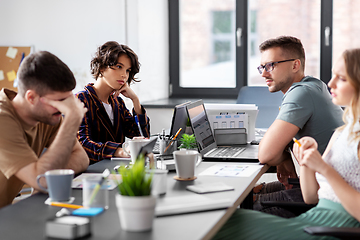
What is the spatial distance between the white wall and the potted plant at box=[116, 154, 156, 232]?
9.57 feet

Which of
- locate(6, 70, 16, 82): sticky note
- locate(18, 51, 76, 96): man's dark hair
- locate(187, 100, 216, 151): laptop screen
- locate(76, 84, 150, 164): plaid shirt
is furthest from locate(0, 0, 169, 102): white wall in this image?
locate(18, 51, 76, 96): man's dark hair

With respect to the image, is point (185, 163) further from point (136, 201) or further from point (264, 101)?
point (264, 101)

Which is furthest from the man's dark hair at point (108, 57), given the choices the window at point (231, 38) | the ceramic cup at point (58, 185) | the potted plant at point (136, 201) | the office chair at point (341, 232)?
the window at point (231, 38)

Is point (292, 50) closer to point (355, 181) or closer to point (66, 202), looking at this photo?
point (355, 181)

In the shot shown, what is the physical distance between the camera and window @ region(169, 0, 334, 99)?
13.3 ft

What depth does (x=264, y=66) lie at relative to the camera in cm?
240

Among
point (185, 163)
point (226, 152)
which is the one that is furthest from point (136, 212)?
point (226, 152)

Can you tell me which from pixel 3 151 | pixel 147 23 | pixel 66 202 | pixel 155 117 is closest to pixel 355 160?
pixel 66 202

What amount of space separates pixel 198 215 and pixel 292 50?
1.44 metres

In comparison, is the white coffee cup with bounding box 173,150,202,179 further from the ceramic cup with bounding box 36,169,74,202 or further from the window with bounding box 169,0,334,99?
the window with bounding box 169,0,334,99

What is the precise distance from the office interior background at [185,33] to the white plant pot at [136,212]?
9.57 feet

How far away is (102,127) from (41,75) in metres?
0.93

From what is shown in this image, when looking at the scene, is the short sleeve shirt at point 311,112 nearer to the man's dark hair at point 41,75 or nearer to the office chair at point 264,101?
the man's dark hair at point 41,75

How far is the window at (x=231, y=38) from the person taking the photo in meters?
4.07
